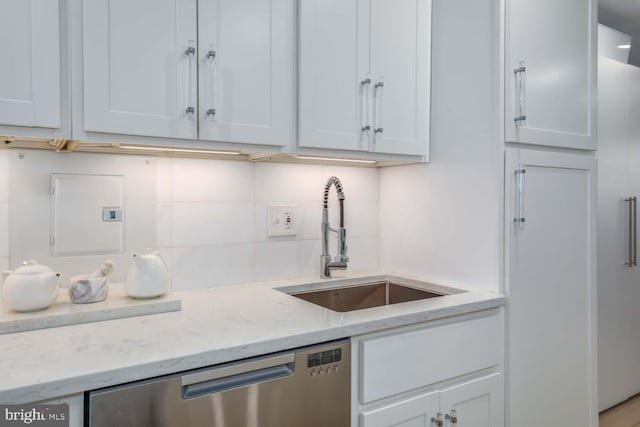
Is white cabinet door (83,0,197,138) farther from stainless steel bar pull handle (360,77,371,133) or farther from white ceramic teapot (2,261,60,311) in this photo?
stainless steel bar pull handle (360,77,371,133)

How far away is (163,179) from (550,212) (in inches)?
59.1

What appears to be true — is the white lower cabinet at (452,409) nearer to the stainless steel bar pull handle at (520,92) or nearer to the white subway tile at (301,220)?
the white subway tile at (301,220)

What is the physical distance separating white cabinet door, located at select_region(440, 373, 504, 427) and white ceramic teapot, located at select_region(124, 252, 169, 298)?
3.20 ft

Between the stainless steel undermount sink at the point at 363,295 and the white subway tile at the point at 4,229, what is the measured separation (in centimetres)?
95

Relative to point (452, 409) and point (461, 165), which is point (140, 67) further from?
point (452, 409)

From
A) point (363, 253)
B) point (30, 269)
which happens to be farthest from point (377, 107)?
point (30, 269)

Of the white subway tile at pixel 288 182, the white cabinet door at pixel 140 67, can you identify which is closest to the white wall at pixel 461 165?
the white subway tile at pixel 288 182

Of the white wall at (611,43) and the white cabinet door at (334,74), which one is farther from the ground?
the white wall at (611,43)

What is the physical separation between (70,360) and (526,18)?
1.83m

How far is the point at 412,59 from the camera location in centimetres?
173

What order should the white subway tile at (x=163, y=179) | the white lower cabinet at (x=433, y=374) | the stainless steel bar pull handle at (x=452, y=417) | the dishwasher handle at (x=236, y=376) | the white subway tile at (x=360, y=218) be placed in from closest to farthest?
1. the dishwasher handle at (x=236, y=376)
2. the white lower cabinet at (x=433, y=374)
3. the stainless steel bar pull handle at (x=452, y=417)
4. the white subway tile at (x=163, y=179)
5. the white subway tile at (x=360, y=218)

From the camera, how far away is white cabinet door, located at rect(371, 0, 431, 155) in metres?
1.63

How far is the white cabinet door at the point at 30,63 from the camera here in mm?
1053

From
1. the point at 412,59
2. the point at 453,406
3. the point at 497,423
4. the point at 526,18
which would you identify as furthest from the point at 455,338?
the point at 526,18
